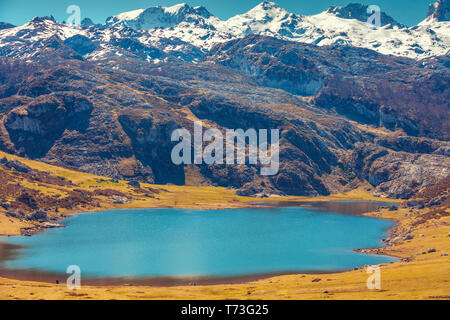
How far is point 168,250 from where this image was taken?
187m
